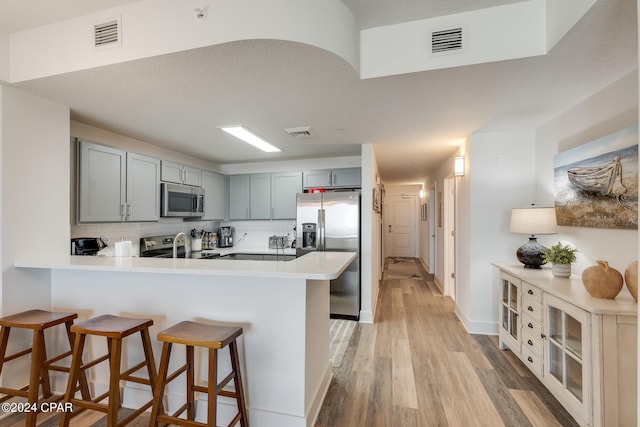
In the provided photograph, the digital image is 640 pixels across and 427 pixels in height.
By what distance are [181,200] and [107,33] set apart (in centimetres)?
242

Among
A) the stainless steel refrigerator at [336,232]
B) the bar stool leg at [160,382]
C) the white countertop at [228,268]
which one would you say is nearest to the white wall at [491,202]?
the stainless steel refrigerator at [336,232]

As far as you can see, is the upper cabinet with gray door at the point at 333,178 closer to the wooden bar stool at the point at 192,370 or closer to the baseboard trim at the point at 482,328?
the baseboard trim at the point at 482,328

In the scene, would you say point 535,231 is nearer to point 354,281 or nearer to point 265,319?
point 354,281

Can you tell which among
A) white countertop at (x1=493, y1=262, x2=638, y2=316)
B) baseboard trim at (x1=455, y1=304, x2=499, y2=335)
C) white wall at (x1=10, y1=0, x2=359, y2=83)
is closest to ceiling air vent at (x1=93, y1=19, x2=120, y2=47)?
white wall at (x1=10, y1=0, x2=359, y2=83)

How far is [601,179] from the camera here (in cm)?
206

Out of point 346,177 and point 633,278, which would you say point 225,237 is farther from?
point 633,278

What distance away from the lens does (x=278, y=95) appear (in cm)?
214

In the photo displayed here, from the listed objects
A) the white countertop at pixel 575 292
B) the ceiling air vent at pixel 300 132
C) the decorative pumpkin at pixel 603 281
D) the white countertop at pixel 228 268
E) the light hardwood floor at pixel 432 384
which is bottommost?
the light hardwood floor at pixel 432 384

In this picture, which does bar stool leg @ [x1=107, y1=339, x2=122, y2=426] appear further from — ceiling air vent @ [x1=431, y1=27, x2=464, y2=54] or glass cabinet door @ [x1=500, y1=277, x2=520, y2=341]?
glass cabinet door @ [x1=500, y1=277, x2=520, y2=341]

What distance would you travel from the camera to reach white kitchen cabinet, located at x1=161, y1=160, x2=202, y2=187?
370 cm

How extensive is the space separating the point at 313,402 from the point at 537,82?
2654mm

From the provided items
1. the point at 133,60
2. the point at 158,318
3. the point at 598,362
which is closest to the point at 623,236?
the point at 598,362

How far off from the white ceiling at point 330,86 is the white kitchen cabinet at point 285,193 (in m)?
1.41

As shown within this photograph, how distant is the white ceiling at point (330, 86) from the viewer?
161 cm
